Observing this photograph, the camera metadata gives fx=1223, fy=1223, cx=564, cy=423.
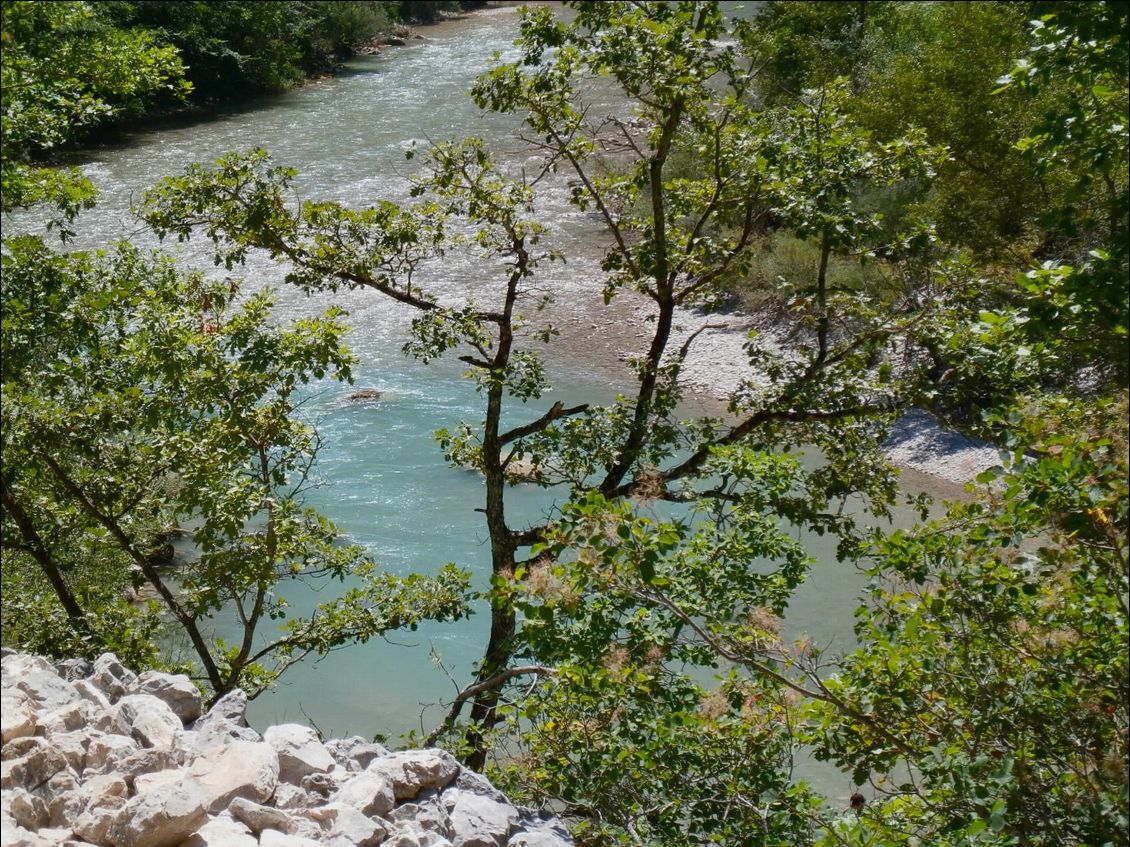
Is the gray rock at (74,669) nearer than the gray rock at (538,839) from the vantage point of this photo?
No

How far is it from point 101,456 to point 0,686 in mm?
2613

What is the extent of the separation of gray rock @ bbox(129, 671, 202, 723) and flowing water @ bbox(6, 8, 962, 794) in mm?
1716

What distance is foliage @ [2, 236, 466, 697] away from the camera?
668cm

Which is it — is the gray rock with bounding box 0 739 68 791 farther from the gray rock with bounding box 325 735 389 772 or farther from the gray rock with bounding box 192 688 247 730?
the gray rock with bounding box 325 735 389 772

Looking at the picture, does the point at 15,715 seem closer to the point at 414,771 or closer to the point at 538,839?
the point at 414,771

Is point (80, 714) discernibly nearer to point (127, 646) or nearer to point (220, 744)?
point (220, 744)

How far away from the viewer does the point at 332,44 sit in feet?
122

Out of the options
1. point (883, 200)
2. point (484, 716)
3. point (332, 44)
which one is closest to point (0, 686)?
point (484, 716)

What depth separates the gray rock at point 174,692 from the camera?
598 centimetres

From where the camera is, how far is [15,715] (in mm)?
4961

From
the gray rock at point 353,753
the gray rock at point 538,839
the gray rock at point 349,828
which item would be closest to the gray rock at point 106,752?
the gray rock at point 349,828

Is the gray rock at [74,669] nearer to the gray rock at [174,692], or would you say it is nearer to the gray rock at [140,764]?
the gray rock at [174,692]

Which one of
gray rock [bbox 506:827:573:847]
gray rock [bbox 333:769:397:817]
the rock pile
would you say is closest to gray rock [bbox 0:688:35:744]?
the rock pile

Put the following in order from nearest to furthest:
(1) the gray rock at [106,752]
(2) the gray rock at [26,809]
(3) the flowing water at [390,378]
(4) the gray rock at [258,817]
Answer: (2) the gray rock at [26,809] < (4) the gray rock at [258,817] < (1) the gray rock at [106,752] < (3) the flowing water at [390,378]
